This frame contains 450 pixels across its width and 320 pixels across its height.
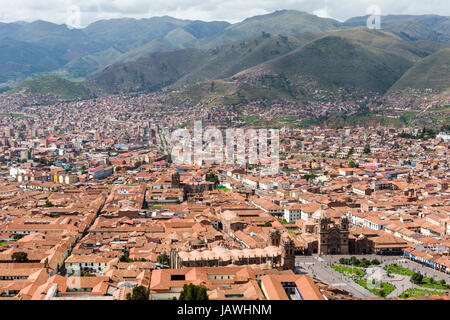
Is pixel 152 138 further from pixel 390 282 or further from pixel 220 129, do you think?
pixel 390 282

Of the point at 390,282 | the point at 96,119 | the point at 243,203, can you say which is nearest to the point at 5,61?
the point at 96,119

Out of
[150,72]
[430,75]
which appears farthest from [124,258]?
[150,72]

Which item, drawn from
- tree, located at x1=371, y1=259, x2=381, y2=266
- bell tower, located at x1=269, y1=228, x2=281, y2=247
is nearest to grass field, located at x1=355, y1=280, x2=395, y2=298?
tree, located at x1=371, y1=259, x2=381, y2=266

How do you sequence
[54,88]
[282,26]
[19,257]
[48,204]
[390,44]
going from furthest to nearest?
[282,26], [390,44], [54,88], [48,204], [19,257]

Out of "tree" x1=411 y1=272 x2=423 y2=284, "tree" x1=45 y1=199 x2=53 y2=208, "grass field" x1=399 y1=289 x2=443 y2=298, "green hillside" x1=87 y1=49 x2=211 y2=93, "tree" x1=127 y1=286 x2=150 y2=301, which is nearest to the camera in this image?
"tree" x1=127 y1=286 x2=150 y2=301

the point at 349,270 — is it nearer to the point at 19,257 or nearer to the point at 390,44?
the point at 19,257

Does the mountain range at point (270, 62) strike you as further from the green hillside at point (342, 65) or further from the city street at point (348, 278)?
the city street at point (348, 278)

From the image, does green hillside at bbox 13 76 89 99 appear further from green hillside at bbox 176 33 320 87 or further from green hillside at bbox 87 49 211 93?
green hillside at bbox 176 33 320 87
